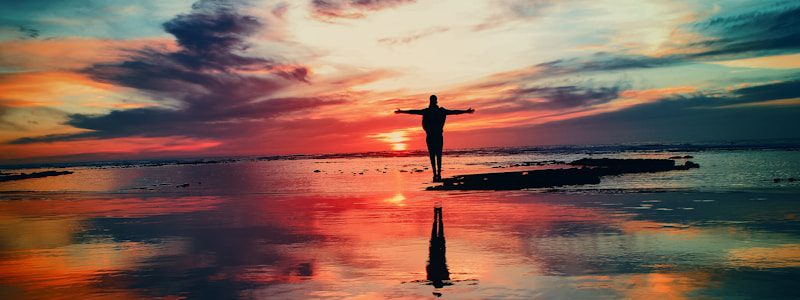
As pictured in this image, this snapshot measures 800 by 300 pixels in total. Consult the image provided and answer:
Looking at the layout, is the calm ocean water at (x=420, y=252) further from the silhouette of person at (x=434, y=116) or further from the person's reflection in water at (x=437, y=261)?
the silhouette of person at (x=434, y=116)

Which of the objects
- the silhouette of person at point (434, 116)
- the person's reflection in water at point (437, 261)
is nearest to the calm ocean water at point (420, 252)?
the person's reflection in water at point (437, 261)

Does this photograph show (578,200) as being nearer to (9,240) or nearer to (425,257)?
(425,257)

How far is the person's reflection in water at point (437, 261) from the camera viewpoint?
25.1 feet

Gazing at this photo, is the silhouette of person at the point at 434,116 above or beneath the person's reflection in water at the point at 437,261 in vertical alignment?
above

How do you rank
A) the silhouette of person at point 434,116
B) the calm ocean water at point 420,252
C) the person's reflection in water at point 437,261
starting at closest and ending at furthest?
the calm ocean water at point 420,252 → the person's reflection in water at point 437,261 → the silhouette of person at point 434,116

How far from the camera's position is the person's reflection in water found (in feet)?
25.1

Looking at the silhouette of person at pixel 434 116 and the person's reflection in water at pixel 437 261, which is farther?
the silhouette of person at pixel 434 116

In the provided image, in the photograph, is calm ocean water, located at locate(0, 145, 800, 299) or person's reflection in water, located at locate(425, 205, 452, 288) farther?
person's reflection in water, located at locate(425, 205, 452, 288)

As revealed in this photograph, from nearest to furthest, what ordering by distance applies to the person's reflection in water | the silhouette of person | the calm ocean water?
the calm ocean water < the person's reflection in water < the silhouette of person

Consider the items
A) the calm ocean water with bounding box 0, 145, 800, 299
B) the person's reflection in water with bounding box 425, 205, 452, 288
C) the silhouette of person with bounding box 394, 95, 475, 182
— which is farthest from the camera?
the silhouette of person with bounding box 394, 95, 475, 182

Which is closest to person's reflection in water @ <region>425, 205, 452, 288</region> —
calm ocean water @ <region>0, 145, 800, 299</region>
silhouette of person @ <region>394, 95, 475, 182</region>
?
calm ocean water @ <region>0, 145, 800, 299</region>

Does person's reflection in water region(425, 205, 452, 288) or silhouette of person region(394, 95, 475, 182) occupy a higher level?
silhouette of person region(394, 95, 475, 182)

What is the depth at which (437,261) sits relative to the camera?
8.95 meters

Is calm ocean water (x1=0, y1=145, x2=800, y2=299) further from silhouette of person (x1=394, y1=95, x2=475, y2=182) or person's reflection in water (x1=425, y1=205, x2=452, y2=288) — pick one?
silhouette of person (x1=394, y1=95, x2=475, y2=182)
